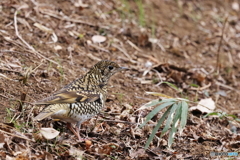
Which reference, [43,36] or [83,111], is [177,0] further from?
[83,111]

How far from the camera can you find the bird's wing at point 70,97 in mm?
4903

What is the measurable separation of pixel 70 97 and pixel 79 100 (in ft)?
0.47

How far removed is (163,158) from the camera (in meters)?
5.14

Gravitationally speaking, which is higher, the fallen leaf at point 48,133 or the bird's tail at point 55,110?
the bird's tail at point 55,110

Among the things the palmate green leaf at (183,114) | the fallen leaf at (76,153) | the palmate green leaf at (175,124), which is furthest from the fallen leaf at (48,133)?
the palmate green leaf at (183,114)

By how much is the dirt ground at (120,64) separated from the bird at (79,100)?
0.26 m

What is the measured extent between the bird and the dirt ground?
0.84 ft

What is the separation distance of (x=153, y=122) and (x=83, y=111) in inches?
52.5

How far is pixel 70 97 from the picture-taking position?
5.18 m

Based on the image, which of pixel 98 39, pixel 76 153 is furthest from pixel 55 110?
pixel 98 39

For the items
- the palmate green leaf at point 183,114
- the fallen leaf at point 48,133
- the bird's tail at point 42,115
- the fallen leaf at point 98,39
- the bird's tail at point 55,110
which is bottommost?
the fallen leaf at point 48,133

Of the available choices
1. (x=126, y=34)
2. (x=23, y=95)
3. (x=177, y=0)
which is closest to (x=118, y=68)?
(x=23, y=95)

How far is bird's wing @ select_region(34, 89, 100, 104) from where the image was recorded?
4.90 metres

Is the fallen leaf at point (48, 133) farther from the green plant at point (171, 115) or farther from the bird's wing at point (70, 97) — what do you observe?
the green plant at point (171, 115)
